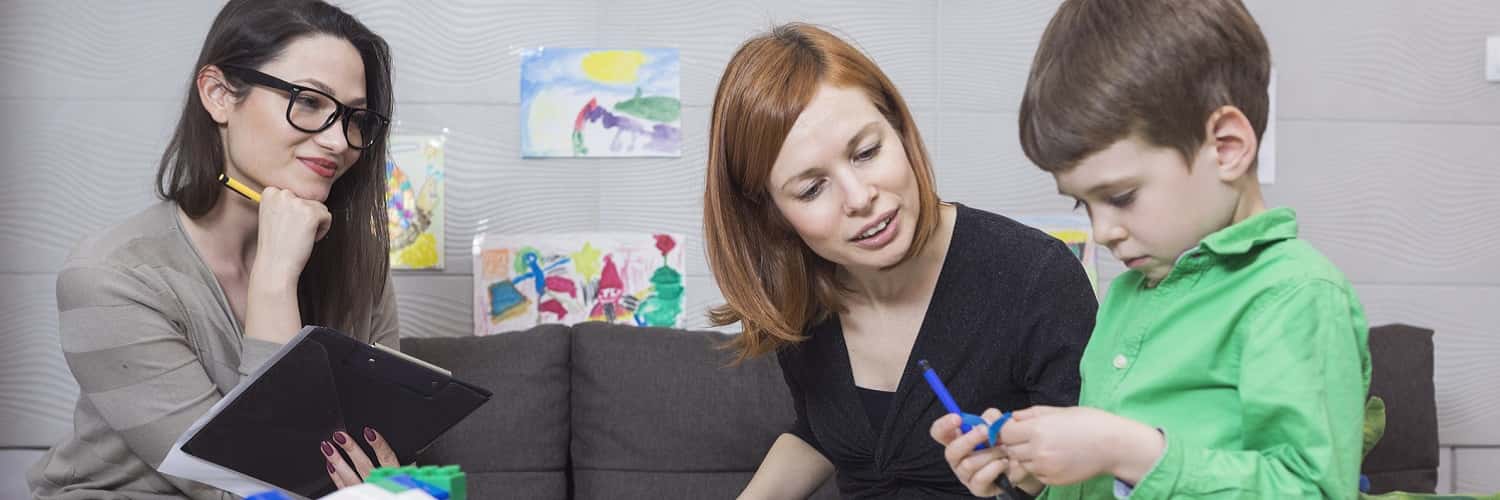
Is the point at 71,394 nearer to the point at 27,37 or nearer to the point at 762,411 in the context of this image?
the point at 27,37

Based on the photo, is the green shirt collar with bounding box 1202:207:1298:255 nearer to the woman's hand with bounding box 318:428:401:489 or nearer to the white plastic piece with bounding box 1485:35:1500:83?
the woman's hand with bounding box 318:428:401:489

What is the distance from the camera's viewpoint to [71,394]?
234 centimetres

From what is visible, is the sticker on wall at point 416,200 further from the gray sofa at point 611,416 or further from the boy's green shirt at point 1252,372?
the boy's green shirt at point 1252,372

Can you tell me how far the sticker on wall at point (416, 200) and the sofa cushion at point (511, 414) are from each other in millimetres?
262

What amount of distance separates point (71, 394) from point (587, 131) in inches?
46.8

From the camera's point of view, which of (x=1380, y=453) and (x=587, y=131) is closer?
(x=1380, y=453)

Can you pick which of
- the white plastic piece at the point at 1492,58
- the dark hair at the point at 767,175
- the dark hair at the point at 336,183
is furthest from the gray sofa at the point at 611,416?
the white plastic piece at the point at 1492,58

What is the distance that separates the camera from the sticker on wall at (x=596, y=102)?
2324 mm

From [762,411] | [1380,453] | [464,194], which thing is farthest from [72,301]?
[1380,453]

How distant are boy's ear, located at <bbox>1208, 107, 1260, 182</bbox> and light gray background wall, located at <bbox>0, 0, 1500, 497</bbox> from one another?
4.77ft

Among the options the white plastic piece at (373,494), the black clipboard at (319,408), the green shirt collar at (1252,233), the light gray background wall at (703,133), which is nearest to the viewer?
the white plastic piece at (373,494)

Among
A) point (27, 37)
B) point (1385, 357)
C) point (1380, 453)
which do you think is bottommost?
point (1380, 453)

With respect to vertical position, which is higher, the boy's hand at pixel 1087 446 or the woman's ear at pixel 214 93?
the woman's ear at pixel 214 93

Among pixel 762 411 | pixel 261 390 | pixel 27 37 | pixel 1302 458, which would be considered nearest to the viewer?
pixel 1302 458
